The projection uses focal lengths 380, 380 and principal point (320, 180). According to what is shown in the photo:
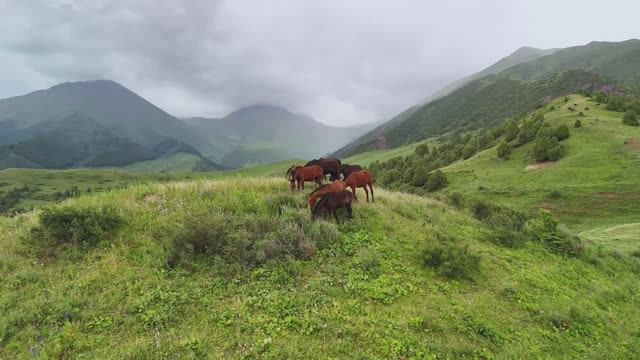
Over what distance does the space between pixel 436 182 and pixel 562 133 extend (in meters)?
20.1

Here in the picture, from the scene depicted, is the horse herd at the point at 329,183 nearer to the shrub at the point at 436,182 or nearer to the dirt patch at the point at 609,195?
the dirt patch at the point at 609,195

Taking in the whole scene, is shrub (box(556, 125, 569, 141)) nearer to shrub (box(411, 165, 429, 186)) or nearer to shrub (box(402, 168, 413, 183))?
shrub (box(411, 165, 429, 186))

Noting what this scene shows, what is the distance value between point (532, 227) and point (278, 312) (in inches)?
538

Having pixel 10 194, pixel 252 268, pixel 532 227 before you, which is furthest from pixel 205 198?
pixel 10 194

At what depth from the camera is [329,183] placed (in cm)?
1502

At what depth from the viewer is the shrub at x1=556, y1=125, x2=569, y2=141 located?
58.5 m

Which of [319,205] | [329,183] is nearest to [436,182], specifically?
[329,183]

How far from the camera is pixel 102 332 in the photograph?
790 cm

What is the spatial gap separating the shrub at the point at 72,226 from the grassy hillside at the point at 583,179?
92.2 ft

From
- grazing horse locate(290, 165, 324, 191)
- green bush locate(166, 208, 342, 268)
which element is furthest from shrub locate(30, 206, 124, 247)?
grazing horse locate(290, 165, 324, 191)

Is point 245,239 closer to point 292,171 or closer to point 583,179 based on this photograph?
point 292,171

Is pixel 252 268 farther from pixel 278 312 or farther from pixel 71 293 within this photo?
pixel 71 293

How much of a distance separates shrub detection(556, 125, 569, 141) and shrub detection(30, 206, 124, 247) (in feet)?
211

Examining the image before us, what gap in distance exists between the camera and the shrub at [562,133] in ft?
192
